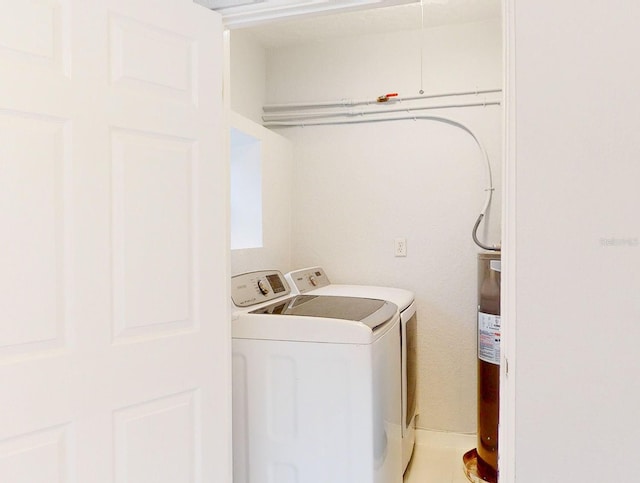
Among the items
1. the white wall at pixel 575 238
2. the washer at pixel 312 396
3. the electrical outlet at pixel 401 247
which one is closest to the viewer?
the white wall at pixel 575 238

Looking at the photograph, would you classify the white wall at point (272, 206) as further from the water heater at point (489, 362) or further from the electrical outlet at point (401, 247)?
the water heater at point (489, 362)

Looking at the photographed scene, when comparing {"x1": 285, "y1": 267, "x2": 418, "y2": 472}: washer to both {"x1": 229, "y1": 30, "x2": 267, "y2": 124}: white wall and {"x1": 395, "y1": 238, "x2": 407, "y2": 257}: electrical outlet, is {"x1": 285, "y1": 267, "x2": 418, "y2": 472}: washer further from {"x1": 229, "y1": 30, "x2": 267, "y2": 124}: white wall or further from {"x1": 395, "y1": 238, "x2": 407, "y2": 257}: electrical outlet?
{"x1": 229, "y1": 30, "x2": 267, "y2": 124}: white wall

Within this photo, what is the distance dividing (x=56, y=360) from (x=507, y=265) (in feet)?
3.71

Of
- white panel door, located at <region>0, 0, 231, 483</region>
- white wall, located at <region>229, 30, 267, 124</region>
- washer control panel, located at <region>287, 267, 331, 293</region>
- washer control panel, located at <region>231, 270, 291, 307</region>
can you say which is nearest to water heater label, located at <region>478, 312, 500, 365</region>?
washer control panel, located at <region>287, 267, 331, 293</region>

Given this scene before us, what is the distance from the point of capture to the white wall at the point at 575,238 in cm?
92

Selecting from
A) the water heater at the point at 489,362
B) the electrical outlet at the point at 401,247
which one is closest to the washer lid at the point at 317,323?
the water heater at the point at 489,362

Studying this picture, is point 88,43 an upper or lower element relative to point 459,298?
upper

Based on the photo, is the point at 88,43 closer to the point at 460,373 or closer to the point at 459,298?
the point at 459,298

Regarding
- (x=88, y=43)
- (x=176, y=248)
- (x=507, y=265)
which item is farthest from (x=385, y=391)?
(x=88, y=43)

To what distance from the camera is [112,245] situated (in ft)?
3.79

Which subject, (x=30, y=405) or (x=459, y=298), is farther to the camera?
(x=459, y=298)

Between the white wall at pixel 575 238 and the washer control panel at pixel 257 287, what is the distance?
112cm

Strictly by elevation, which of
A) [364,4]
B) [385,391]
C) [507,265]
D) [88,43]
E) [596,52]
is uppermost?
[364,4]

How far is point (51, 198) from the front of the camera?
1.05m
